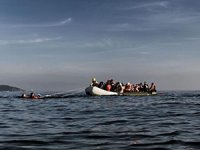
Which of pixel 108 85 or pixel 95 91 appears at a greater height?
pixel 108 85

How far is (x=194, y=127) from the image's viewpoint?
15.8 m

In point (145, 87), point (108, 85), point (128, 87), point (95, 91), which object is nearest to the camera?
point (95, 91)

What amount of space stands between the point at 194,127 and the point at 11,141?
8.08 meters

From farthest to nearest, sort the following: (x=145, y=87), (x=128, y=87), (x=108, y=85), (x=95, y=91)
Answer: (x=145, y=87) < (x=128, y=87) < (x=108, y=85) < (x=95, y=91)

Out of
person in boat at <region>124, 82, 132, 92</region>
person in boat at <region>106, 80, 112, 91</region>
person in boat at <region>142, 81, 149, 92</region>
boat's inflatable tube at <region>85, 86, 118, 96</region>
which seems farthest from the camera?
person in boat at <region>142, 81, 149, 92</region>

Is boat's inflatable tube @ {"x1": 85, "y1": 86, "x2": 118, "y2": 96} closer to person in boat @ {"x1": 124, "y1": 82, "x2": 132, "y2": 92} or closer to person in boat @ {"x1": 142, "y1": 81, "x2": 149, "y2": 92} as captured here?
person in boat @ {"x1": 124, "y1": 82, "x2": 132, "y2": 92}

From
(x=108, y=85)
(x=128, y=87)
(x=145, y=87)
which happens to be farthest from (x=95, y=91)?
(x=145, y=87)

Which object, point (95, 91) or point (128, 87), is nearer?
point (95, 91)

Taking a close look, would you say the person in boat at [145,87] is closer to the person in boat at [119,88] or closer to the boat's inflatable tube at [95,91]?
the person in boat at [119,88]

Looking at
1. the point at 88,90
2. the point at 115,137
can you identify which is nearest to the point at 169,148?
the point at 115,137

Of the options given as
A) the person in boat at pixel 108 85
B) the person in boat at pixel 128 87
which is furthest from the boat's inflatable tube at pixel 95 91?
the person in boat at pixel 128 87

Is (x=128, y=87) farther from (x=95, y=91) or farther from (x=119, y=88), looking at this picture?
(x=95, y=91)

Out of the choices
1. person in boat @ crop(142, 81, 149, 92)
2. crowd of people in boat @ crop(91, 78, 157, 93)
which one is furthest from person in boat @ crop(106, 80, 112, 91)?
person in boat @ crop(142, 81, 149, 92)

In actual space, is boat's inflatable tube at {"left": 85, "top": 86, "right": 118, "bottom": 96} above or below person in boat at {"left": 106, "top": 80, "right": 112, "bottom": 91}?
below
